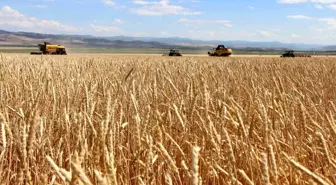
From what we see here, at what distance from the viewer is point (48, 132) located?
2447 mm

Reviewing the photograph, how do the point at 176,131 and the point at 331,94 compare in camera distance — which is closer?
the point at 176,131

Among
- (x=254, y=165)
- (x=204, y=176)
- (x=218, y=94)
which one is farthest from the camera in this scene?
(x=218, y=94)

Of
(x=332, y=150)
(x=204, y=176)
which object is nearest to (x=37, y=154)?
(x=204, y=176)

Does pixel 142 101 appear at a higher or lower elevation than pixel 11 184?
higher

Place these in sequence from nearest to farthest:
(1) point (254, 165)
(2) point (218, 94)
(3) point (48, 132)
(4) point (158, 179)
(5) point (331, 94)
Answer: (1) point (254, 165)
(4) point (158, 179)
(3) point (48, 132)
(2) point (218, 94)
(5) point (331, 94)

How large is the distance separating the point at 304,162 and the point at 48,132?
1449mm

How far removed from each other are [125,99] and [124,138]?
51 centimetres

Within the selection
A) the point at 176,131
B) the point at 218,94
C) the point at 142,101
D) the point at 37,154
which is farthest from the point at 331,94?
the point at 37,154

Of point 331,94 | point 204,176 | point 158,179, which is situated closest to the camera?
point 158,179

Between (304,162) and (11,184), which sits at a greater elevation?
(304,162)

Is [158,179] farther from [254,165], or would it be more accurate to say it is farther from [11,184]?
[11,184]

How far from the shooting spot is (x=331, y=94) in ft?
17.6

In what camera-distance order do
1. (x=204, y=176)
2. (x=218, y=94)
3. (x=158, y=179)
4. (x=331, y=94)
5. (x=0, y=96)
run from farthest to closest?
(x=331, y=94) → (x=218, y=94) → (x=0, y=96) → (x=204, y=176) → (x=158, y=179)

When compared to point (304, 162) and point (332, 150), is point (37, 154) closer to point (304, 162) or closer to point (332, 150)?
point (304, 162)
